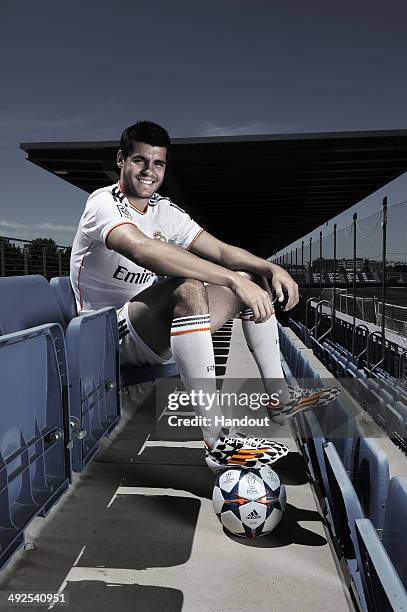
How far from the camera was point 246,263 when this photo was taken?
2.84 metres

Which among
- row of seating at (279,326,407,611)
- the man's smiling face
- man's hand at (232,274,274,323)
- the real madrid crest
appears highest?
the man's smiling face

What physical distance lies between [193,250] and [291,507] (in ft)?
5.12

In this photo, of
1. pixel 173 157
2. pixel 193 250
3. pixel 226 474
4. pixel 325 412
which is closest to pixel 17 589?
pixel 226 474

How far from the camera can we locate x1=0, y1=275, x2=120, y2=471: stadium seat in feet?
7.75

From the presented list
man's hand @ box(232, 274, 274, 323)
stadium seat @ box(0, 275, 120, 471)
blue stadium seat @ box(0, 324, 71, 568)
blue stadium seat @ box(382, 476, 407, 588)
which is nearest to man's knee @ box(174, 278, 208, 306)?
man's hand @ box(232, 274, 274, 323)

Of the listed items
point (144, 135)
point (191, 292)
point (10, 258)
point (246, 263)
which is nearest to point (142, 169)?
point (144, 135)

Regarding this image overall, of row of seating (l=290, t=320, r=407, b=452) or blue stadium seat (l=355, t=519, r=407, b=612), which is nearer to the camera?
blue stadium seat (l=355, t=519, r=407, b=612)

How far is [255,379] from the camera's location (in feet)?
17.9

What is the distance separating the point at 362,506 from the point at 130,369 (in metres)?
1.68

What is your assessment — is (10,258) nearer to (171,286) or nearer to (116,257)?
(116,257)

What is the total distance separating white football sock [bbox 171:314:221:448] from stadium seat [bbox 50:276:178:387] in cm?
83

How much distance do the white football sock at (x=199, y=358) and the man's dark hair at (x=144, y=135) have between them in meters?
1.10

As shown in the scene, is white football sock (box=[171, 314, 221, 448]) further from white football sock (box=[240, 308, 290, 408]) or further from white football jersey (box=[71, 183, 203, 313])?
white football jersey (box=[71, 183, 203, 313])

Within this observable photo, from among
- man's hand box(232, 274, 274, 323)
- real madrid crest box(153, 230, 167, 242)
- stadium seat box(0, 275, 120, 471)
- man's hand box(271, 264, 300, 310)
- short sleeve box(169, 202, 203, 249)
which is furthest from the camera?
short sleeve box(169, 202, 203, 249)
